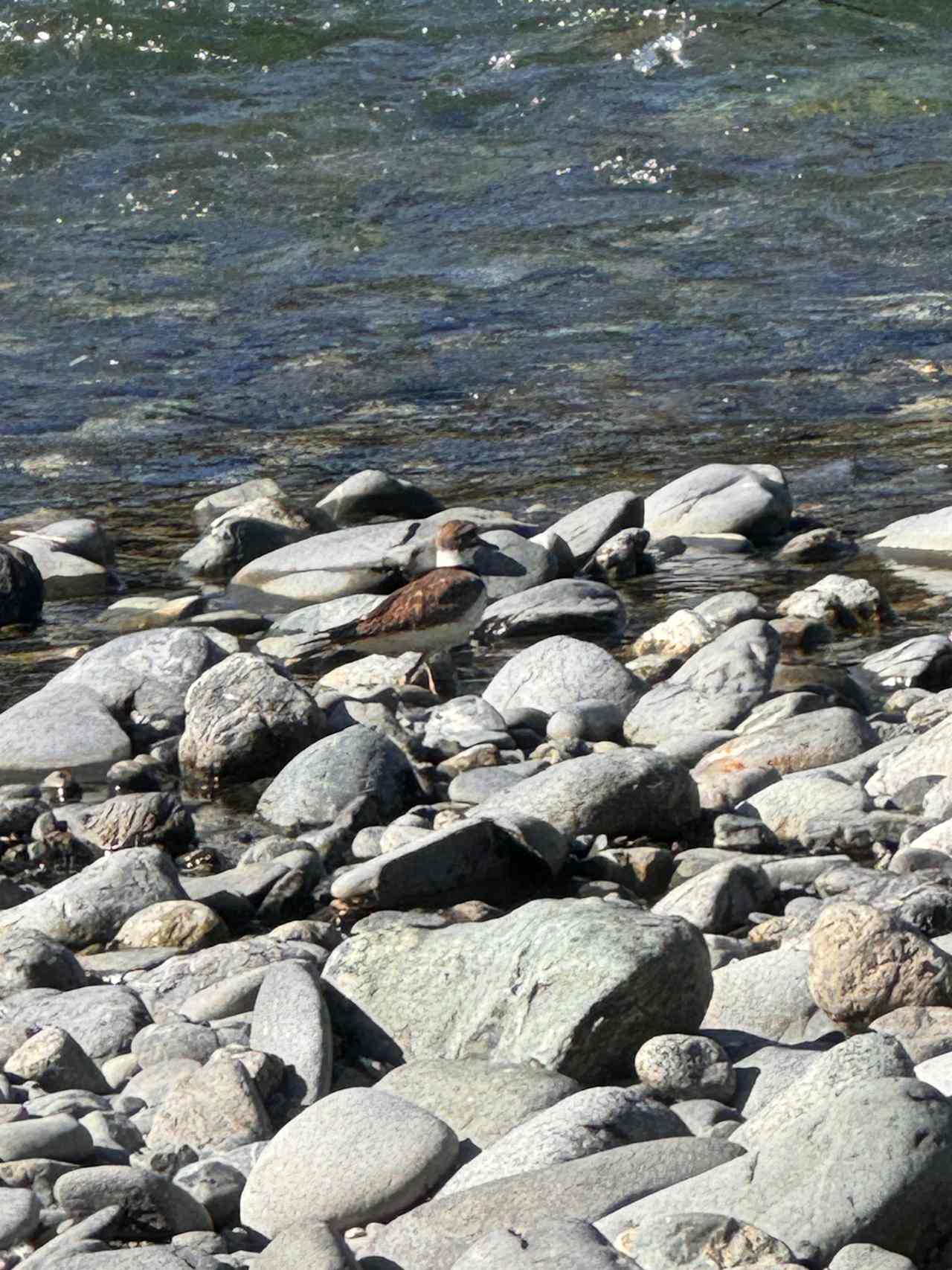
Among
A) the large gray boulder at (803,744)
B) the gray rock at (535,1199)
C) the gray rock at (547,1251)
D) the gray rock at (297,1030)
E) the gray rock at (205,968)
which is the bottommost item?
the large gray boulder at (803,744)

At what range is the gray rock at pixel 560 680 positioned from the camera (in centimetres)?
544

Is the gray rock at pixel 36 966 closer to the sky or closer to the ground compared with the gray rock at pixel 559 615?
closer to the sky

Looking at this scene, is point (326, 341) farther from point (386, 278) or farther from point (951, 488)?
point (951, 488)

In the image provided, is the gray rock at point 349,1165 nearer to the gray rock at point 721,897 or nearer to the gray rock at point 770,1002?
the gray rock at point 770,1002

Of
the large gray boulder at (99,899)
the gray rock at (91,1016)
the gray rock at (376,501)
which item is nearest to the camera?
the gray rock at (91,1016)

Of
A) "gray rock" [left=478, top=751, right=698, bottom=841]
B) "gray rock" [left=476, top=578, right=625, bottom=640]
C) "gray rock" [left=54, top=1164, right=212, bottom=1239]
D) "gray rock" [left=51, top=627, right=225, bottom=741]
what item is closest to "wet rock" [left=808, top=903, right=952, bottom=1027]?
"gray rock" [left=54, top=1164, right=212, bottom=1239]

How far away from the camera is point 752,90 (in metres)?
16.1

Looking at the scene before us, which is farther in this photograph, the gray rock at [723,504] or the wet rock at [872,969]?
the gray rock at [723,504]

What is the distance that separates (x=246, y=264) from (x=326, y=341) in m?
2.10

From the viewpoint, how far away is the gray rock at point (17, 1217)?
8.22 feet

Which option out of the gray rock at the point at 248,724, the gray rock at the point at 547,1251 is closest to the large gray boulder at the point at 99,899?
the gray rock at the point at 248,724

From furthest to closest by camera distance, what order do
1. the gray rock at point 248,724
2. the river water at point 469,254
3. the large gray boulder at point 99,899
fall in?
the river water at point 469,254, the gray rock at point 248,724, the large gray boulder at point 99,899

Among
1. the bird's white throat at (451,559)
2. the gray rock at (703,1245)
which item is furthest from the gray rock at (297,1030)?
the bird's white throat at (451,559)

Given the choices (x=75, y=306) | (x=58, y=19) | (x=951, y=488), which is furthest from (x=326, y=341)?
(x=58, y=19)
